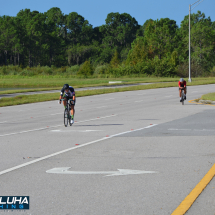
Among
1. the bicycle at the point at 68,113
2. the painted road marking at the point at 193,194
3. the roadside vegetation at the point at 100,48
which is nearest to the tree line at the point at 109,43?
the roadside vegetation at the point at 100,48

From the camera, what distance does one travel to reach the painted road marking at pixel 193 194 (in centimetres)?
507

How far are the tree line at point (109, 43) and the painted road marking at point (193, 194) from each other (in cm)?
7588

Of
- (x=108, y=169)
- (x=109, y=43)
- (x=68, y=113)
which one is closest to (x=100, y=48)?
(x=109, y=43)

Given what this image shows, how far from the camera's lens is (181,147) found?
9.55 m

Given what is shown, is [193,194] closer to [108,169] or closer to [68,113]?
[108,169]

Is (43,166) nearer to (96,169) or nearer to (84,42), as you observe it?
(96,169)

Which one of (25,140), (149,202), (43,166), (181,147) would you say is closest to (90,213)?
(149,202)

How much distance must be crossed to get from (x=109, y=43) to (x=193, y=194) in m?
129

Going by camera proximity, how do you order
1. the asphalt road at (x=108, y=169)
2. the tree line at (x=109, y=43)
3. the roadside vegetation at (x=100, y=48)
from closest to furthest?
the asphalt road at (x=108, y=169), the roadside vegetation at (x=100, y=48), the tree line at (x=109, y=43)

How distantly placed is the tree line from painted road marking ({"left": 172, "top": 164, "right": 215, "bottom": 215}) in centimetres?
7588

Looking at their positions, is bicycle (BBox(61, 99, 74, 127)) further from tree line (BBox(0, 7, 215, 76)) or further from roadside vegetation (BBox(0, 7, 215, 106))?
tree line (BBox(0, 7, 215, 76))

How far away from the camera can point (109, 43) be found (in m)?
132

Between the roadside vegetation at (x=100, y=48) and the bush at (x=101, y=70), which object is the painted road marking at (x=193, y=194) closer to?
the roadside vegetation at (x=100, y=48)

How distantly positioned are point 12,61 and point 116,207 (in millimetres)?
120678
